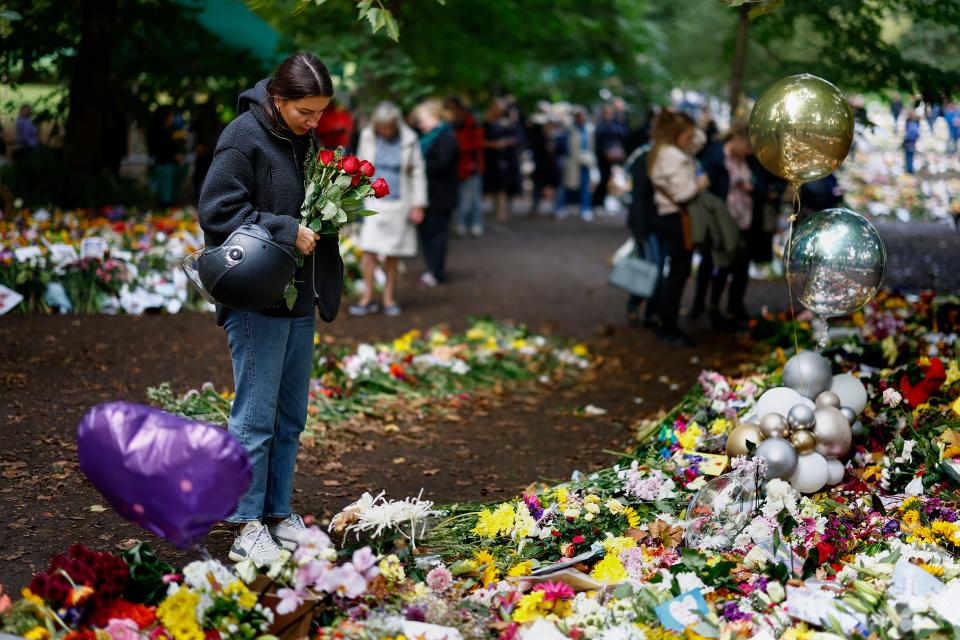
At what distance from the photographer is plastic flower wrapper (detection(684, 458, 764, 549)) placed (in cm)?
443

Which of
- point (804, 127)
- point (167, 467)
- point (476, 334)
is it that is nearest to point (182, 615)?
point (167, 467)

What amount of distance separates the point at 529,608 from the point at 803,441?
192 cm

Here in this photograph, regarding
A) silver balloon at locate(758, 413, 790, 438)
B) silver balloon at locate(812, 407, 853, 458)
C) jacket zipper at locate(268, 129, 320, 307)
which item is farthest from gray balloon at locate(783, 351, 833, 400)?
jacket zipper at locate(268, 129, 320, 307)

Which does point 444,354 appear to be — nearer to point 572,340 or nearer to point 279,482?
point 572,340

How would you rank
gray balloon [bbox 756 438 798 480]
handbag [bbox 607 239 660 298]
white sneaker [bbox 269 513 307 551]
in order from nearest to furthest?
white sneaker [bbox 269 513 307 551], gray balloon [bbox 756 438 798 480], handbag [bbox 607 239 660 298]

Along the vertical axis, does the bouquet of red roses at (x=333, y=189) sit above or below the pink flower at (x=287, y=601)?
above

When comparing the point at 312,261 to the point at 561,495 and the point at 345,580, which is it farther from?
the point at 561,495

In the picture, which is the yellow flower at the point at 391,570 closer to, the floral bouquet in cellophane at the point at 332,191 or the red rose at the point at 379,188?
the floral bouquet in cellophane at the point at 332,191

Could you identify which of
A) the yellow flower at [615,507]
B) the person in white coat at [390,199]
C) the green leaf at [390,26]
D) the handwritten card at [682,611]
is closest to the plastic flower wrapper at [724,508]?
the yellow flower at [615,507]

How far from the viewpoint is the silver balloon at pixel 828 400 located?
545 cm

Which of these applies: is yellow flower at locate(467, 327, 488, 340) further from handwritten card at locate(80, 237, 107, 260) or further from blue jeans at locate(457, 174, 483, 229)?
blue jeans at locate(457, 174, 483, 229)

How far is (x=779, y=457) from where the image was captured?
4.91 meters

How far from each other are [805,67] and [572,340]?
3.31 metres

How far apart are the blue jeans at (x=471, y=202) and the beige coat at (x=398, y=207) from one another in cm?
610
